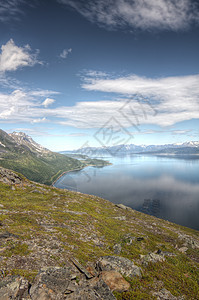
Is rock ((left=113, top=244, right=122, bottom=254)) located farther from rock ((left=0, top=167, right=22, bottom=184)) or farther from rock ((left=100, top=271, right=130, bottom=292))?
rock ((left=0, top=167, right=22, bottom=184))

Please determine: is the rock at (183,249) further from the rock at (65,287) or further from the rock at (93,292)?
the rock at (93,292)

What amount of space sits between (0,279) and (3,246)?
761 centimetres

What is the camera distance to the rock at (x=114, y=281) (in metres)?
17.2

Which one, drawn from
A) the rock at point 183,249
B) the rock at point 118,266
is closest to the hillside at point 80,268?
the rock at point 118,266

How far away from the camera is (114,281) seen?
17.9 m

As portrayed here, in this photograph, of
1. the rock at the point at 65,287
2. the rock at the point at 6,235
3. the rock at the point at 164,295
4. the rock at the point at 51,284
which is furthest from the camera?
the rock at the point at 6,235

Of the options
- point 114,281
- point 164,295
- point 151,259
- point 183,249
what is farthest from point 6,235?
point 183,249

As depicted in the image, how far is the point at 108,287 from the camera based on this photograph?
1616cm

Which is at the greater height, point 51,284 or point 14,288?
point 14,288

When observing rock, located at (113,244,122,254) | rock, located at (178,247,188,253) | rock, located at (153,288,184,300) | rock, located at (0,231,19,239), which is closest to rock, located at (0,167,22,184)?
rock, located at (0,231,19,239)

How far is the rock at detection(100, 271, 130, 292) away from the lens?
1723cm

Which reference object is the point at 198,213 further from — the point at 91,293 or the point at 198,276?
the point at 91,293

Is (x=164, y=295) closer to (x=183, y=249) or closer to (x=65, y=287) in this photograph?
(x=65, y=287)

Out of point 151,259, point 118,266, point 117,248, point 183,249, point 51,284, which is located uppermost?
point 51,284
